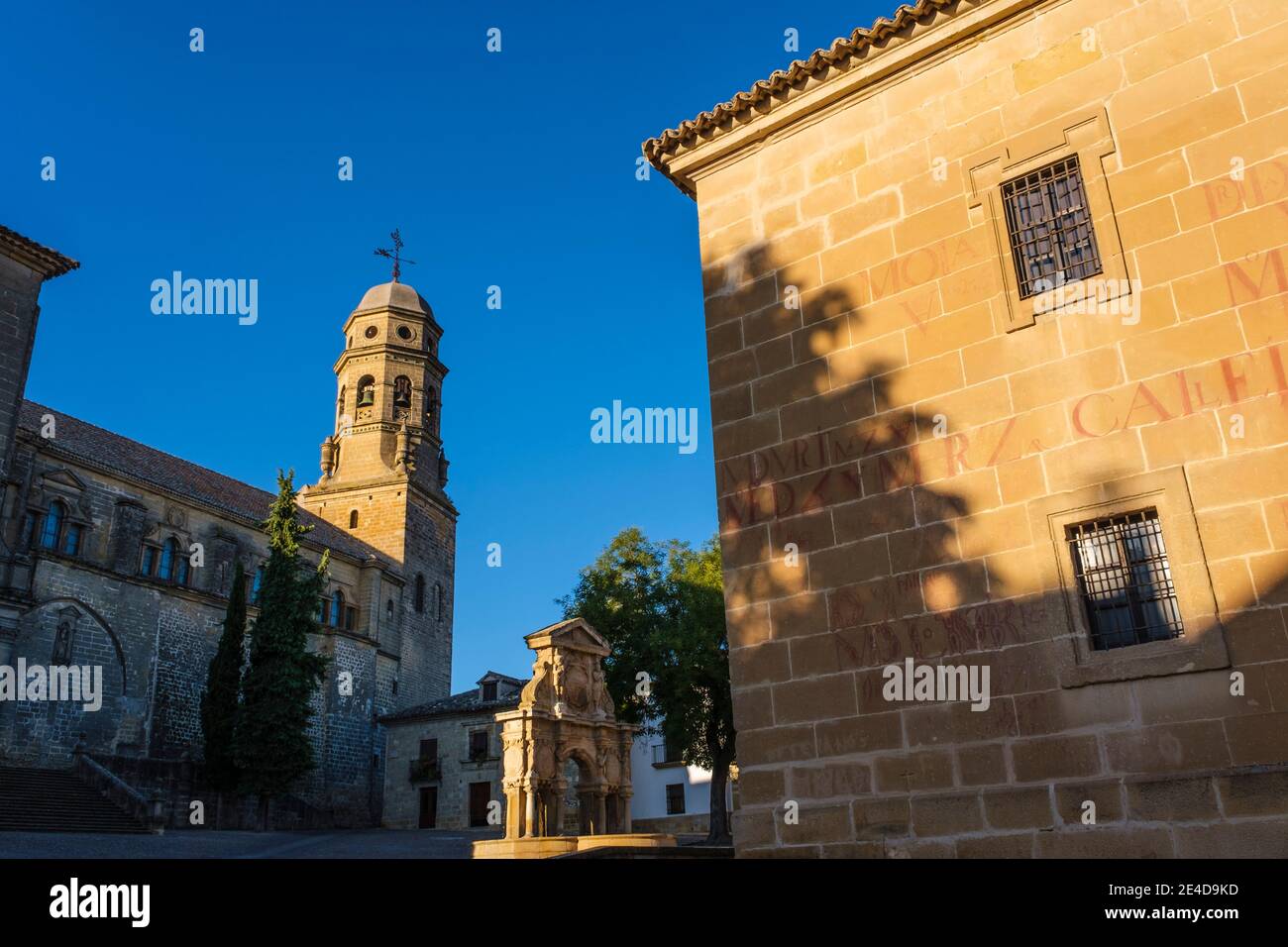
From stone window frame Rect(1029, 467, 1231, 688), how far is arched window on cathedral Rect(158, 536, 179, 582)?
34791 mm

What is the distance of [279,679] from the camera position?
3075 cm

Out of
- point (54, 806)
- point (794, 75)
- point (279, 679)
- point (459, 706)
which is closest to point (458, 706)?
point (459, 706)

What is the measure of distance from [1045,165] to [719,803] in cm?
2420

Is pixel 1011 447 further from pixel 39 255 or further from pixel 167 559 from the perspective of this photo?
pixel 167 559

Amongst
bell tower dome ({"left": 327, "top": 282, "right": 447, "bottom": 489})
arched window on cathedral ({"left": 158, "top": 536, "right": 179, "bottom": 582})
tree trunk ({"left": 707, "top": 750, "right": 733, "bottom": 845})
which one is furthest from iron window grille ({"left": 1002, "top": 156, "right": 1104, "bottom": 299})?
bell tower dome ({"left": 327, "top": 282, "right": 447, "bottom": 489})

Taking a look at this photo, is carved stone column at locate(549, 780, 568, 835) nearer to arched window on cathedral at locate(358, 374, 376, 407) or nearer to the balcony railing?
the balcony railing

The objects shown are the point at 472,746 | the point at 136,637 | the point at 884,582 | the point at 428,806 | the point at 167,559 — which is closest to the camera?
the point at 884,582

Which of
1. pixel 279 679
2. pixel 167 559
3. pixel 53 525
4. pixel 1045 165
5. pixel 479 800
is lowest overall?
pixel 479 800

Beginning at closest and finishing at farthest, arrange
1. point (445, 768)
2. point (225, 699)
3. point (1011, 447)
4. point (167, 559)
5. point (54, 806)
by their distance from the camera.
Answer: point (1011, 447) → point (54, 806) → point (225, 699) → point (167, 559) → point (445, 768)

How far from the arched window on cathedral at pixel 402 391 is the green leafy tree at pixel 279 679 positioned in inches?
546

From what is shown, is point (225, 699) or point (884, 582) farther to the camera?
point (225, 699)

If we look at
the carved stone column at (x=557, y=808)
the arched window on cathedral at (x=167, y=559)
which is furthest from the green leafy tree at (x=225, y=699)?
the carved stone column at (x=557, y=808)

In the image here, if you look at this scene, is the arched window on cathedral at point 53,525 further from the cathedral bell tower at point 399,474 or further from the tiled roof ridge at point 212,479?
the cathedral bell tower at point 399,474
